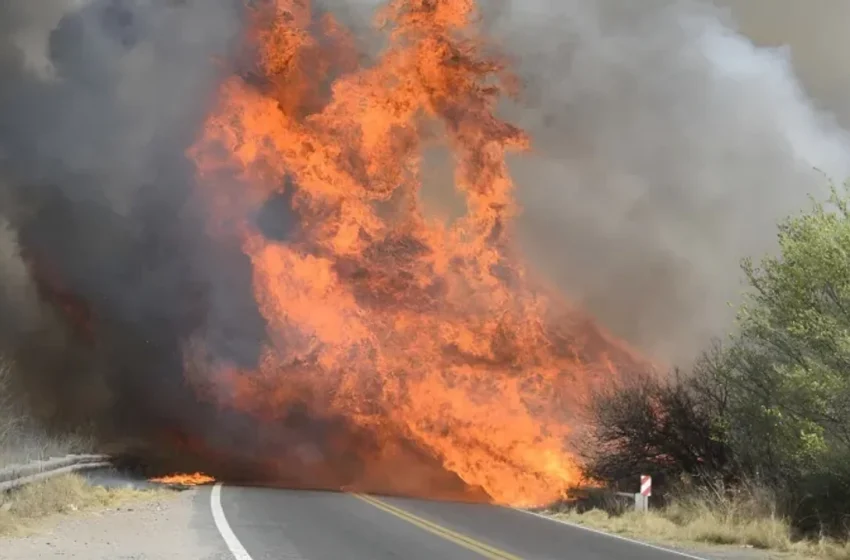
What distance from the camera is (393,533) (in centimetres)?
1346

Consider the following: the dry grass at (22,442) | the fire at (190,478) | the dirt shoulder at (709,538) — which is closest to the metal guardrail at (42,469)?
the dry grass at (22,442)

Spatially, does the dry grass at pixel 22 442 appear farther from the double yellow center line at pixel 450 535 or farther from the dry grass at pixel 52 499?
the double yellow center line at pixel 450 535

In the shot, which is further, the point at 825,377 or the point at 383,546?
the point at 825,377

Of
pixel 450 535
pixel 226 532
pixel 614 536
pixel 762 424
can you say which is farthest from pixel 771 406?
pixel 226 532

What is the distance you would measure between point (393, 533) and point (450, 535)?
905 mm

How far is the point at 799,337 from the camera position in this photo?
623 inches

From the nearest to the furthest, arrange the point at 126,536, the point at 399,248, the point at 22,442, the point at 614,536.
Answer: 1. the point at 126,536
2. the point at 614,536
3. the point at 22,442
4. the point at 399,248

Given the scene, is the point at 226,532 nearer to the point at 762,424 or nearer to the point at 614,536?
the point at 614,536

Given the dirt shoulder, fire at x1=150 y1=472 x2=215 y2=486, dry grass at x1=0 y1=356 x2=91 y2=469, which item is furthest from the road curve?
fire at x1=150 y1=472 x2=215 y2=486

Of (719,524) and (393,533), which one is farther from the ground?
(719,524)

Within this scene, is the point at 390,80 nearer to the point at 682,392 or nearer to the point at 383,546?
the point at 682,392

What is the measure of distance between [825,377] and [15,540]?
12447mm

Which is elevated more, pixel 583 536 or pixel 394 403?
pixel 394 403

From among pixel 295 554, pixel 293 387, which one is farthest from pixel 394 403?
pixel 295 554
